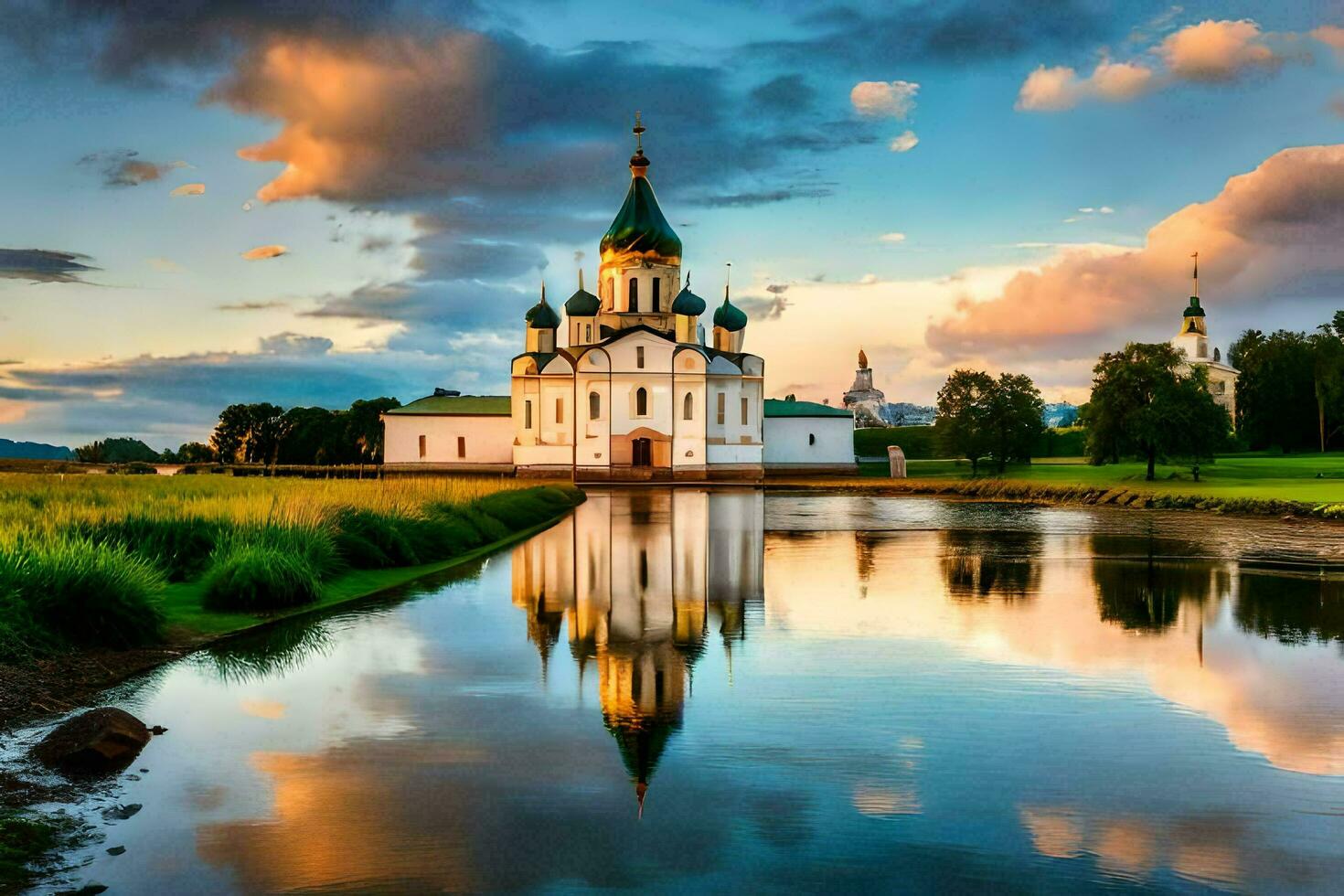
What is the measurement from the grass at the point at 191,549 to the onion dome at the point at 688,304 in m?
46.7

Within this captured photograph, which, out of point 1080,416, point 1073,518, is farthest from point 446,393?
point 1073,518

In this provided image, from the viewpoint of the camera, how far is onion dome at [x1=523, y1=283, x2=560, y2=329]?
7781 cm

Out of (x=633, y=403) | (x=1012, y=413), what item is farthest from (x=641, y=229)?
(x=1012, y=413)

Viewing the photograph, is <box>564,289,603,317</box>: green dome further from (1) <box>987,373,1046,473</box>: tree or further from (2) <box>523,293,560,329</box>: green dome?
(1) <box>987,373,1046,473</box>: tree

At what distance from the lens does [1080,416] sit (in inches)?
2175

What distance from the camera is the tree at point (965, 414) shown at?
64438mm

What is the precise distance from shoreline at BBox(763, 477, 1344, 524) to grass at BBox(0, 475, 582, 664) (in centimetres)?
2429

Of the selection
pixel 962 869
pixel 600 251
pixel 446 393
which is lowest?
pixel 962 869

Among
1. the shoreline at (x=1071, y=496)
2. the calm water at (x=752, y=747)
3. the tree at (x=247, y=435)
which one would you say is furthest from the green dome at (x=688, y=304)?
the calm water at (x=752, y=747)

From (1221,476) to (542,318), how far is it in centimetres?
4404

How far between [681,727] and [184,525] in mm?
11226

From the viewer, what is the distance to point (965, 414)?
212 feet

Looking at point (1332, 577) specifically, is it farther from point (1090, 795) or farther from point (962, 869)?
point (962, 869)

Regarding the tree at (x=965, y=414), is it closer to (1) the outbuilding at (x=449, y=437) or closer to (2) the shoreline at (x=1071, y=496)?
(2) the shoreline at (x=1071, y=496)
